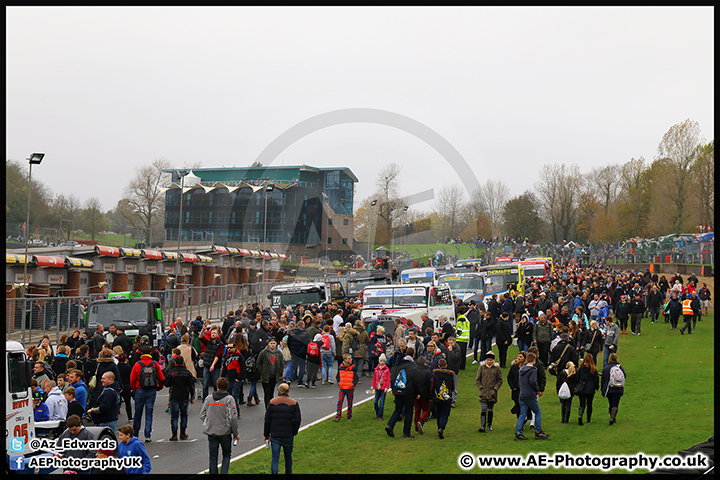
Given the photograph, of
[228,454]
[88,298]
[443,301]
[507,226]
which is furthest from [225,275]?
[507,226]

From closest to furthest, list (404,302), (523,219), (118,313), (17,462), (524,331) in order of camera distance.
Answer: (17,462)
(524,331)
(118,313)
(404,302)
(523,219)

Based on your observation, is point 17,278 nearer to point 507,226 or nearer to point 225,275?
point 225,275

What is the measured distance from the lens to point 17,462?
10.6m

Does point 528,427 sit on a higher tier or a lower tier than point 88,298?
lower

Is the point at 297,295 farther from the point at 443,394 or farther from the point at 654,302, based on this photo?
the point at 443,394

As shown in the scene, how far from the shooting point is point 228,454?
36.1 ft

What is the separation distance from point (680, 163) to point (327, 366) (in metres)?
54.5

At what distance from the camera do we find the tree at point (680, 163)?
63.4 metres

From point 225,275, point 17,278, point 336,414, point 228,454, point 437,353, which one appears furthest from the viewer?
point 225,275

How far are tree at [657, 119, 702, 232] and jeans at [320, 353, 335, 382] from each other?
173 ft

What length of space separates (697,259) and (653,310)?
57.4ft

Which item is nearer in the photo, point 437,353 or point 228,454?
point 228,454

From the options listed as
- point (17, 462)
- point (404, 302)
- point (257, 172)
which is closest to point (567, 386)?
point (17, 462)

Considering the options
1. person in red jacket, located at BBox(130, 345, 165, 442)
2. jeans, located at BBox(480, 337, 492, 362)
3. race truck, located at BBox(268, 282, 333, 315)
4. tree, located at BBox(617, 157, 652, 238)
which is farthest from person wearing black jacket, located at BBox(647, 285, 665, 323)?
tree, located at BBox(617, 157, 652, 238)
